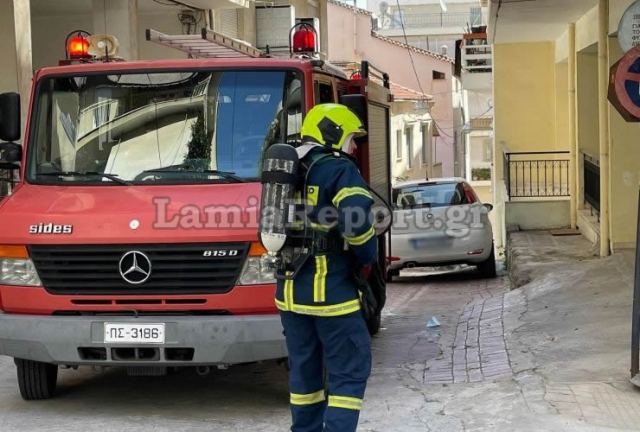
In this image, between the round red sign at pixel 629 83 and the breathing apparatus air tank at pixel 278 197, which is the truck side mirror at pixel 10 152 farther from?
the round red sign at pixel 629 83

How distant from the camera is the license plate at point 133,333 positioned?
19.6 ft

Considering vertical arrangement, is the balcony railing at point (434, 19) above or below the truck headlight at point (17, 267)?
above

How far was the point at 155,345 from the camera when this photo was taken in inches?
236

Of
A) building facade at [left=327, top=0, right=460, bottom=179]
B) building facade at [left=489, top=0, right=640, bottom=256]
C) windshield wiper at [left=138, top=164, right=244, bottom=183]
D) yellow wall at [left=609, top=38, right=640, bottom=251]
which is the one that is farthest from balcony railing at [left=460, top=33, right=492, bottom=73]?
windshield wiper at [left=138, top=164, right=244, bottom=183]

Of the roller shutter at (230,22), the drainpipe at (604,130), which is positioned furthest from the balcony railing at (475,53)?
the drainpipe at (604,130)

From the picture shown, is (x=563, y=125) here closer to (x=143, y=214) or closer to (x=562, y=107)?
(x=562, y=107)

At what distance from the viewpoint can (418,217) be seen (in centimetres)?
1492

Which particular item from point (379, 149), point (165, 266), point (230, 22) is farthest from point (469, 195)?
point (165, 266)

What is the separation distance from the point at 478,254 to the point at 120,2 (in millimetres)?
6807

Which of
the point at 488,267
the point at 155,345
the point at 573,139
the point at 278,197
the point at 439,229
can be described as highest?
the point at 573,139

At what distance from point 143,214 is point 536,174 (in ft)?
45.9

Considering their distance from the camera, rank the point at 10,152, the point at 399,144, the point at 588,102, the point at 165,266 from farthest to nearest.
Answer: the point at 399,144
the point at 588,102
the point at 10,152
the point at 165,266

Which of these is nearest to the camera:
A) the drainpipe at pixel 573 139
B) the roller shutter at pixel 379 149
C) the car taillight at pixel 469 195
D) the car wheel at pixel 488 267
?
the roller shutter at pixel 379 149

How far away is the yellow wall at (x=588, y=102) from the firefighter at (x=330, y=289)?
11399 millimetres
